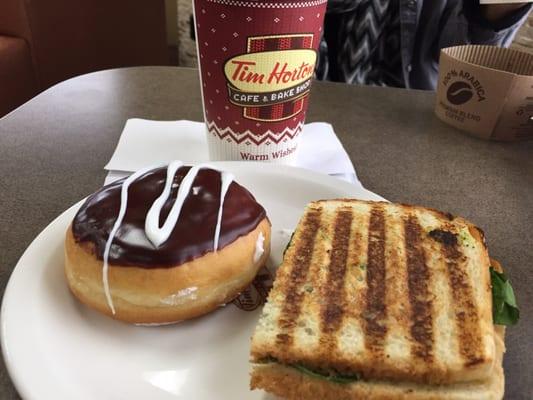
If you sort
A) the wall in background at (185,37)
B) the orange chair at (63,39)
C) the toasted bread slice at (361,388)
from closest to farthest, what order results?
1. the toasted bread slice at (361,388)
2. the orange chair at (63,39)
3. the wall in background at (185,37)

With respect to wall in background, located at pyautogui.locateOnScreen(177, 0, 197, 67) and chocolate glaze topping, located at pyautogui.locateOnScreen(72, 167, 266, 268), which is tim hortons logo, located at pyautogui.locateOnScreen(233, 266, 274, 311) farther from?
wall in background, located at pyautogui.locateOnScreen(177, 0, 197, 67)

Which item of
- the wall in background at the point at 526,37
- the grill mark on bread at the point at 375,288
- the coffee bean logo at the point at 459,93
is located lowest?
the wall in background at the point at 526,37

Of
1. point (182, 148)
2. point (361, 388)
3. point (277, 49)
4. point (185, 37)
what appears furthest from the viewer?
point (185, 37)

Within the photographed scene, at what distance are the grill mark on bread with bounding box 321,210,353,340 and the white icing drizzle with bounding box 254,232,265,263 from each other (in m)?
0.12

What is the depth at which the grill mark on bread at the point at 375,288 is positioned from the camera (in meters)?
0.66

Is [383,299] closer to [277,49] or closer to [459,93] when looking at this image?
[277,49]

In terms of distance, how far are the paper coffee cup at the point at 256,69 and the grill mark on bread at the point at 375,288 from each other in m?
0.30

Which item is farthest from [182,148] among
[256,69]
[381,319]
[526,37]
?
[526,37]

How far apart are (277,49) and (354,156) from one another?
46cm

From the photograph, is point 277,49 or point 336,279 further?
point 277,49

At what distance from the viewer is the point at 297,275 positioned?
2.55 ft

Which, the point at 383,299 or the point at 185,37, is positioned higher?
the point at 383,299

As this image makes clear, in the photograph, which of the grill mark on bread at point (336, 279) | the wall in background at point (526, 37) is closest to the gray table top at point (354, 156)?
the grill mark on bread at point (336, 279)

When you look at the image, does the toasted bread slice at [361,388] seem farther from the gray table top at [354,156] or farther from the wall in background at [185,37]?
the wall in background at [185,37]
